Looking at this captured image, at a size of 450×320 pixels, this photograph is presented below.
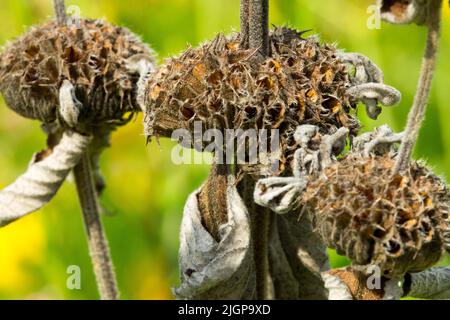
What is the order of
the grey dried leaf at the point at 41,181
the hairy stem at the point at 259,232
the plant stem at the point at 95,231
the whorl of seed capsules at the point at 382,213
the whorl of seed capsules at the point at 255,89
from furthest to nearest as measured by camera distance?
the plant stem at the point at 95,231
the grey dried leaf at the point at 41,181
the hairy stem at the point at 259,232
the whorl of seed capsules at the point at 255,89
the whorl of seed capsules at the point at 382,213

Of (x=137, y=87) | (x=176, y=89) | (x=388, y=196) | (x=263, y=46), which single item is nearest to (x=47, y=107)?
A: (x=137, y=87)

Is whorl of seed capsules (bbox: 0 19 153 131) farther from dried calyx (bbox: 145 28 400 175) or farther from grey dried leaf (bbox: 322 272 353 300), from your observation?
grey dried leaf (bbox: 322 272 353 300)

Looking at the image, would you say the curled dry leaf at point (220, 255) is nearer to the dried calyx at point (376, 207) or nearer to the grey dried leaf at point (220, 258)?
the grey dried leaf at point (220, 258)

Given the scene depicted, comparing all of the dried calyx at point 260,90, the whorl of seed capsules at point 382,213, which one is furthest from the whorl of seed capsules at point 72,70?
the whorl of seed capsules at point 382,213

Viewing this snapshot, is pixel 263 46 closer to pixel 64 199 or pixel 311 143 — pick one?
pixel 311 143

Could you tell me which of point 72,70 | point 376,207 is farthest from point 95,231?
point 376,207

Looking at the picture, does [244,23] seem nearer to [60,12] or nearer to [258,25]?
[258,25]
